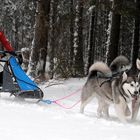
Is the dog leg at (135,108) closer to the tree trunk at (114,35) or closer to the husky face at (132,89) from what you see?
the husky face at (132,89)

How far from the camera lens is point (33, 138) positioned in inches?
215

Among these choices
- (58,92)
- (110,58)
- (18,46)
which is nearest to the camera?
(58,92)

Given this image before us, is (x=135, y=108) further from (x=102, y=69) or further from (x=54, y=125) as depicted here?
(x=54, y=125)

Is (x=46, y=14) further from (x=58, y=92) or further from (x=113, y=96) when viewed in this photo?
(x=113, y=96)

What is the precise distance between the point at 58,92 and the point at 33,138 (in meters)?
5.68

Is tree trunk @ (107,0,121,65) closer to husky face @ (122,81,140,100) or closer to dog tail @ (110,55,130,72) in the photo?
dog tail @ (110,55,130,72)

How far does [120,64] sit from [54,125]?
2547 mm

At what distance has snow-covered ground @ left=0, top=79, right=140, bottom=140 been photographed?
224 inches

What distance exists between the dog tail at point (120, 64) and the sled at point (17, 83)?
5.36 feet

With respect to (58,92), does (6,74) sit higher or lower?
higher

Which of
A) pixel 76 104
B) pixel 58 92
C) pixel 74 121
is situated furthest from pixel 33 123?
pixel 58 92

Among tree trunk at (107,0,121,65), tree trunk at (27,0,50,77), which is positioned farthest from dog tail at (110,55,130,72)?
tree trunk at (107,0,121,65)

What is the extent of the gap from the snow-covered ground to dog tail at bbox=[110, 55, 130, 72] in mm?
937

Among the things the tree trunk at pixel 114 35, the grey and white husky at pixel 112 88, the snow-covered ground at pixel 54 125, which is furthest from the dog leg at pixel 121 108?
the tree trunk at pixel 114 35
